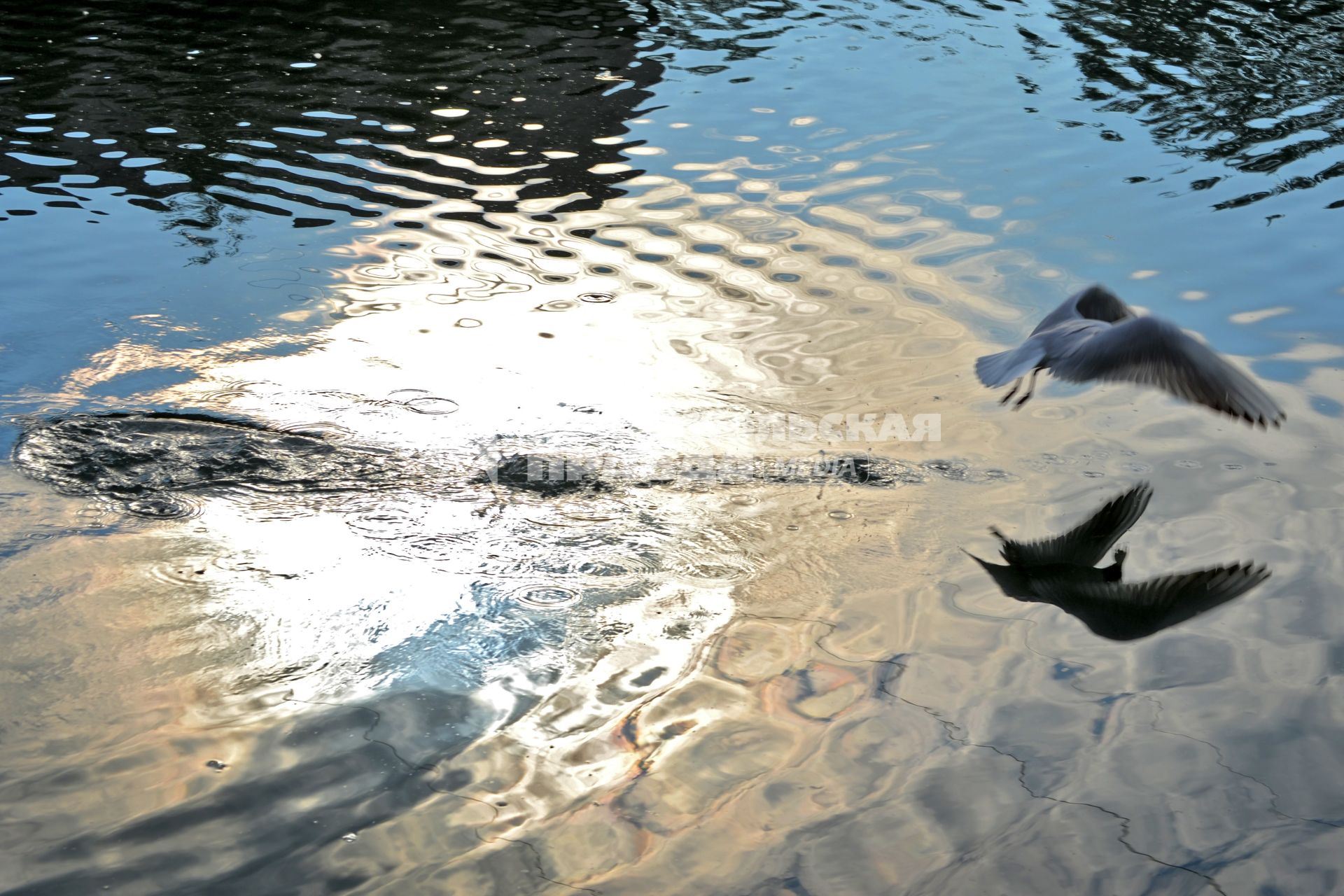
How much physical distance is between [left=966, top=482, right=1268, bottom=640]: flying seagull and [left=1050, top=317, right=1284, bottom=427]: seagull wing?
595 millimetres

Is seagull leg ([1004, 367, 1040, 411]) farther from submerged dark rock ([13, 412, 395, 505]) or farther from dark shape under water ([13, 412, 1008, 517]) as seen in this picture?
submerged dark rock ([13, 412, 395, 505])

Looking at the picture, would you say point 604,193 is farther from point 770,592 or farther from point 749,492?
point 770,592

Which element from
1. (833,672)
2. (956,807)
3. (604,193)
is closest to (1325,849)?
(956,807)

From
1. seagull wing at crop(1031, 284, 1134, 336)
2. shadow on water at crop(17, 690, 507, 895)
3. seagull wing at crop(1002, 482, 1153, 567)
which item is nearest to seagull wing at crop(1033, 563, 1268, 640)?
seagull wing at crop(1002, 482, 1153, 567)

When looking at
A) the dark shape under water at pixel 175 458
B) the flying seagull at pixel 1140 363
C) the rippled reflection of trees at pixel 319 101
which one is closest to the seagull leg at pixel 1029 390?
the flying seagull at pixel 1140 363

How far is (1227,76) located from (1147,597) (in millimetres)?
7568

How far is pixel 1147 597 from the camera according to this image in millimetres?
4305

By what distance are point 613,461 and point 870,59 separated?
6732 millimetres

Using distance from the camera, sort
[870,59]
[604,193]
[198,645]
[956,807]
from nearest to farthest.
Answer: [956,807] < [198,645] < [604,193] < [870,59]

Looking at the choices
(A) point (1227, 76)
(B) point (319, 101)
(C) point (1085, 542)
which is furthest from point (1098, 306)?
(B) point (319, 101)

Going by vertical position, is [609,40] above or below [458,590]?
above

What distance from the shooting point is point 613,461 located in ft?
16.2

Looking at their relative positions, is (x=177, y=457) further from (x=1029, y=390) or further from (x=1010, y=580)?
(x=1029, y=390)

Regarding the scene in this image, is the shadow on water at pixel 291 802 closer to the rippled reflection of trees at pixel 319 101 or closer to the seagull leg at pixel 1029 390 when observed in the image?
the seagull leg at pixel 1029 390
